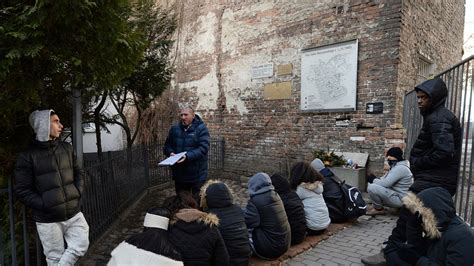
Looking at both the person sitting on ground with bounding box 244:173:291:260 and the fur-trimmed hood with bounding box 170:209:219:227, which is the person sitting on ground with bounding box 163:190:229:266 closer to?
Result: the fur-trimmed hood with bounding box 170:209:219:227

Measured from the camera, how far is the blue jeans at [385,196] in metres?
5.09

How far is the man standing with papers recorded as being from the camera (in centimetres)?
431

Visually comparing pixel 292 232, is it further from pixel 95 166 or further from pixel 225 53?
pixel 225 53

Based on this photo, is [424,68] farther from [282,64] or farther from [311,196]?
[311,196]

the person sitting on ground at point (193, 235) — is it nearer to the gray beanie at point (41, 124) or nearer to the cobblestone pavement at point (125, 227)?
the gray beanie at point (41, 124)

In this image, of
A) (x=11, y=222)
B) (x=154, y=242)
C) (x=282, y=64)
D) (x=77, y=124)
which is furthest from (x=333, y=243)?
(x=282, y=64)

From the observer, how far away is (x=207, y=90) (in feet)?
34.8

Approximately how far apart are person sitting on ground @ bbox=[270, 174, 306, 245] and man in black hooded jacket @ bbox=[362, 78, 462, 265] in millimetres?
1101

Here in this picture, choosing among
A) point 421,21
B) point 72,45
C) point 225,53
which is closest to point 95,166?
point 72,45

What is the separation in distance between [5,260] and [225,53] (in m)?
8.15

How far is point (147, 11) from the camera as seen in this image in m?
6.76

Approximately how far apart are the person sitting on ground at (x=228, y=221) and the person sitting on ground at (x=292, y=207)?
982 millimetres

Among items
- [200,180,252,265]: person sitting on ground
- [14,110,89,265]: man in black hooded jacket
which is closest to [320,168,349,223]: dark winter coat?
[200,180,252,265]: person sitting on ground

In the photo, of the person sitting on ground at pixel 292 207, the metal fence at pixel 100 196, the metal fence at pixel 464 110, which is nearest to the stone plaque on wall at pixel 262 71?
the metal fence at pixel 100 196
